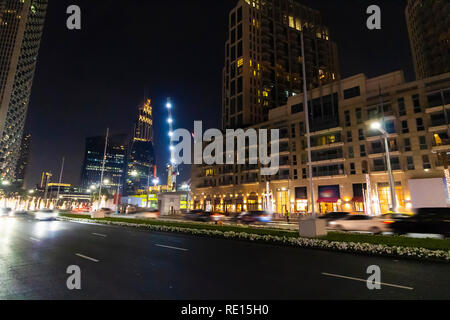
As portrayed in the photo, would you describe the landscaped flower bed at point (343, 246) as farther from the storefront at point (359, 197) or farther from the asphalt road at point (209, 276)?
the storefront at point (359, 197)

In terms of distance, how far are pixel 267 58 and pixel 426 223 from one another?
81.4 meters

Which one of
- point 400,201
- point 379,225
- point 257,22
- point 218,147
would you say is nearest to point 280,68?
point 257,22

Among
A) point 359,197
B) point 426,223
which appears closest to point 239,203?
point 359,197

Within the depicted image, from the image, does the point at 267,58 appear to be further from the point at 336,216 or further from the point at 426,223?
the point at 426,223

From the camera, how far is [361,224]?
20.1 meters

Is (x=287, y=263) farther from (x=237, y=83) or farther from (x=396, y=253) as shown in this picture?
(x=237, y=83)

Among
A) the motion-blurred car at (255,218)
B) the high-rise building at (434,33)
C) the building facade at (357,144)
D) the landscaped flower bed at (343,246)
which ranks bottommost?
the landscaped flower bed at (343,246)

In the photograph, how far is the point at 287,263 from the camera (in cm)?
945

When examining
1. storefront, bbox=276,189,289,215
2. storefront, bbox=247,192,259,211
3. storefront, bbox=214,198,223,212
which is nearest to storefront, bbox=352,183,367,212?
storefront, bbox=276,189,289,215

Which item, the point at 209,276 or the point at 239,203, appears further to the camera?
the point at 239,203

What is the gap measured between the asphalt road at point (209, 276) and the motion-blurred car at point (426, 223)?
914cm

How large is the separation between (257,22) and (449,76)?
65294 millimetres

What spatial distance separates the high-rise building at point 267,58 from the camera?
8256 centimetres

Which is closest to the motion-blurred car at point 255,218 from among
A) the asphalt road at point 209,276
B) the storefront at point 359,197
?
the asphalt road at point 209,276
